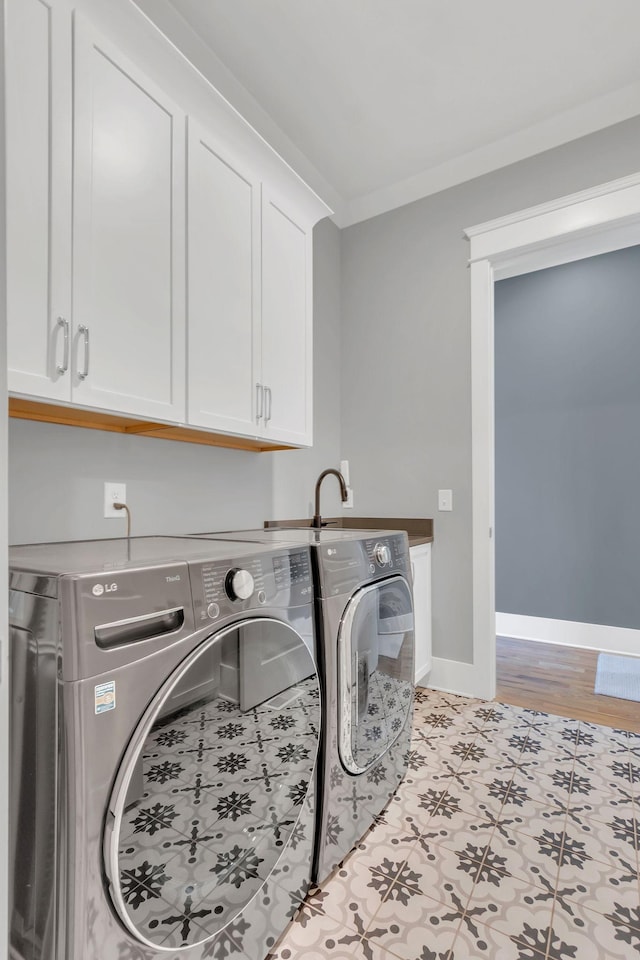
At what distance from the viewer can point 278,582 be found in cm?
118

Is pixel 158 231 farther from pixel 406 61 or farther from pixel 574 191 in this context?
pixel 574 191

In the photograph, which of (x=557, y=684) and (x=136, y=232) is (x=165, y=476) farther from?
(x=557, y=684)

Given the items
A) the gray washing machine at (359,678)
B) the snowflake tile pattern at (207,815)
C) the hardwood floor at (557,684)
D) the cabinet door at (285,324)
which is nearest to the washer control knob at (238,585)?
the snowflake tile pattern at (207,815)

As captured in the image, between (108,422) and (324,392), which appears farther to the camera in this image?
(324,392)

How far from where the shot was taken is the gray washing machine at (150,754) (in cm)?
76

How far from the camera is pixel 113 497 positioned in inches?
66.5

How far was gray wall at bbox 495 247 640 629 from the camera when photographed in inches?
134

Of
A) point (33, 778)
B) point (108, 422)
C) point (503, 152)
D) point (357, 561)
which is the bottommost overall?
point (33, 778)

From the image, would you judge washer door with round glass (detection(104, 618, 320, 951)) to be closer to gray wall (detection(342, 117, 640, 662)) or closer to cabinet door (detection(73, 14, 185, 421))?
cabinet door (detection(73, 14, 185, 421))

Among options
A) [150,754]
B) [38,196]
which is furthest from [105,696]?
[38,196]

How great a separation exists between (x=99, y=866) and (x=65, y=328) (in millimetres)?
1108

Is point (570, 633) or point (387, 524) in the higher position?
point (387, 524)

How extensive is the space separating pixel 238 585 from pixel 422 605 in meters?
1.76

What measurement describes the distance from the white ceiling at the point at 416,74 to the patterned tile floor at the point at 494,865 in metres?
2.89
